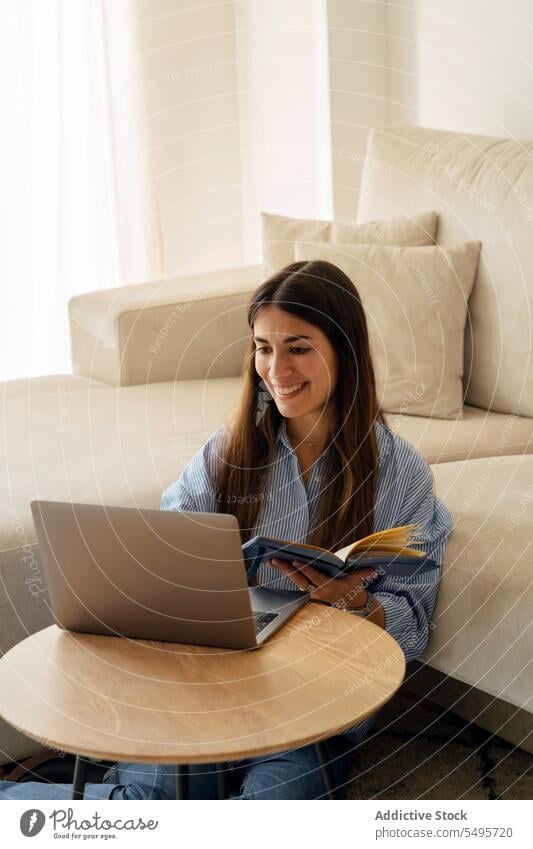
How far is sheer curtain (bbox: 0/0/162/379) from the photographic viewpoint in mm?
3451

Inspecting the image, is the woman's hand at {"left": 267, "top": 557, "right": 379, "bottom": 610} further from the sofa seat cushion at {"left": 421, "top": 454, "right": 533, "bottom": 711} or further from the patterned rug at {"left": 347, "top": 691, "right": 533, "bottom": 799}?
the patterned rug at {"left": 347, "top": 691, "right": 533, "bottom": 799}

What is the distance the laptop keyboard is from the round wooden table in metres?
0.03

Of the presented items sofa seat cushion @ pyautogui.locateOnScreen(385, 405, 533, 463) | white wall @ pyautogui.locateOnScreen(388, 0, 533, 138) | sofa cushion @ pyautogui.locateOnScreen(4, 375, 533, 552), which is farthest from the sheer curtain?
sofa seat cushion @ pyautogui.locateOnScreen(385, 405, 533, 463)

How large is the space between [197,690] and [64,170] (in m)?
2.68

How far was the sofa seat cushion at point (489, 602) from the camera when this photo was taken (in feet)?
4.77

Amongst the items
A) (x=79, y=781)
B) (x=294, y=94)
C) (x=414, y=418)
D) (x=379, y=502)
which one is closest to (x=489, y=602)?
(x=379, y=502)

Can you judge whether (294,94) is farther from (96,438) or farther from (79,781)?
(79,781)

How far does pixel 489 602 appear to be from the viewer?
1491mm

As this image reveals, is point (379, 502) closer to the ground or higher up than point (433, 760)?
higher up

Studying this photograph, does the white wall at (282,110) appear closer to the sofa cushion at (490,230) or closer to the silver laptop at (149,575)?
the sofa cushion at (490,230)

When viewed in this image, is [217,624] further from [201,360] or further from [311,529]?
[201,360]

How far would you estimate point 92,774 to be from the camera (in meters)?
1.60

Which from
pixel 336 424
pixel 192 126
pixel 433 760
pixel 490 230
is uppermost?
pixel 192 126

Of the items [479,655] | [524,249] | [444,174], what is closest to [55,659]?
[479,655]
